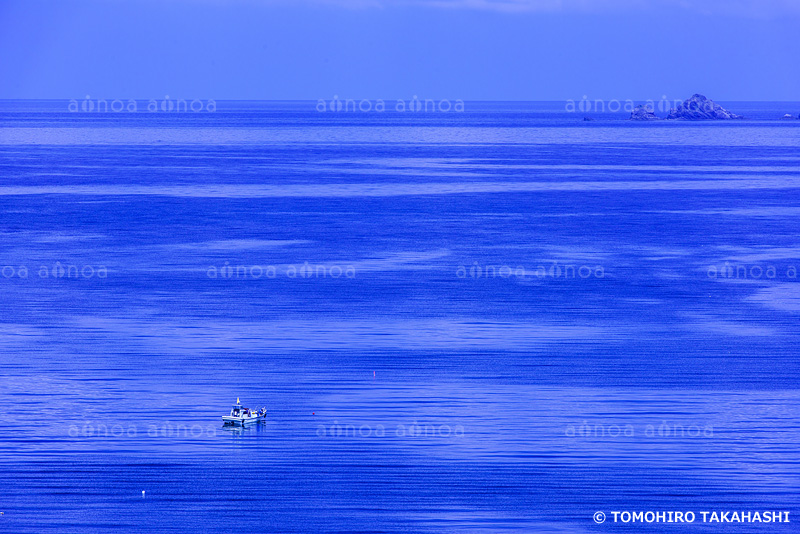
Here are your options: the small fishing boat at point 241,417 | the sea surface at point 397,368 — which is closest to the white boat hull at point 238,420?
the small fishing boat at point 241,417

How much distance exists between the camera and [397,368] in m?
41.6

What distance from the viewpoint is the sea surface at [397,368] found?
29.7 metres

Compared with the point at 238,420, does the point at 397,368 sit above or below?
above

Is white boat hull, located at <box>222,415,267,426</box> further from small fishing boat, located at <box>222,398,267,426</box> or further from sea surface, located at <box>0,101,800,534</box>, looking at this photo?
sea surface, located at <box>0,101,800,534</box>

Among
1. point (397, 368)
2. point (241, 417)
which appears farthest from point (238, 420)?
point (397, 368)

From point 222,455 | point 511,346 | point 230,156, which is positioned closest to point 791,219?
point 511,346

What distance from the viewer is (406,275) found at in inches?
2432

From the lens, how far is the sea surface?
29703 mm

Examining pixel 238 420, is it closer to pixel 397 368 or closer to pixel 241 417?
pixel 241 417

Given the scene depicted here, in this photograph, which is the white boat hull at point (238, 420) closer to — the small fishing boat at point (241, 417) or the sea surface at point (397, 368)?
the small fishing boat at point (241, 417)

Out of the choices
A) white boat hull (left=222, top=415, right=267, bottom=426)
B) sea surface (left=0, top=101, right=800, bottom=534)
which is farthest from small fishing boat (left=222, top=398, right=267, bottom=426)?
sea surface (left=0, top=101, right=800, bottom=534)

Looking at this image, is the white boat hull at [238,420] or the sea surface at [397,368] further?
the white boat hull at [238,420]

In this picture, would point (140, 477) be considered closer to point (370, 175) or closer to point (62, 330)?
point (62, 330)

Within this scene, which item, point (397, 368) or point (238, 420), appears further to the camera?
point (397, 368)
